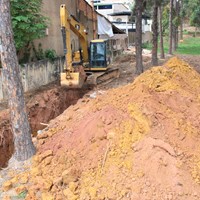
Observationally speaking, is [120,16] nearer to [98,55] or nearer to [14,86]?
[98,55]

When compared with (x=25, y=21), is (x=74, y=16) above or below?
above

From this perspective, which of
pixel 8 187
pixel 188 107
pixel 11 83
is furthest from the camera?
pixel 188 107

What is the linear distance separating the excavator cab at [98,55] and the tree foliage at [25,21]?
2708 mm

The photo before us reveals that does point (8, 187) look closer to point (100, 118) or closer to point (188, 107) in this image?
point (100, 118)

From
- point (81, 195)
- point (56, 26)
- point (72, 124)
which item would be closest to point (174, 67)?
point (72, 124)

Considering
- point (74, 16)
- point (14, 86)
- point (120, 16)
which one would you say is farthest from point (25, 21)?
point (120, 16)

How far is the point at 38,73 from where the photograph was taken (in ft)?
50.5

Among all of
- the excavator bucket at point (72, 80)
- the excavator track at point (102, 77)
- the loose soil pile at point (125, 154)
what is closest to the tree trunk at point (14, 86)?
the loose soil pile at point (125, 154)

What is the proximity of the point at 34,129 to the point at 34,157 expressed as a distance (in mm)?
4507

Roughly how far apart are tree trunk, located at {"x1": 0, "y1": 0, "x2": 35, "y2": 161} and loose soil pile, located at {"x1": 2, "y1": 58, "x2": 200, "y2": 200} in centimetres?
41

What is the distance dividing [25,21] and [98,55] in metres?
4.11

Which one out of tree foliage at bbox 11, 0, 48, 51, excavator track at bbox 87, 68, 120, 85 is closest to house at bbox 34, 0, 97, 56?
tree foliage at bbox 11, 0, 48, 51

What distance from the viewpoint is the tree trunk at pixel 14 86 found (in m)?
6.52

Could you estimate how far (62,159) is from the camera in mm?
6828
